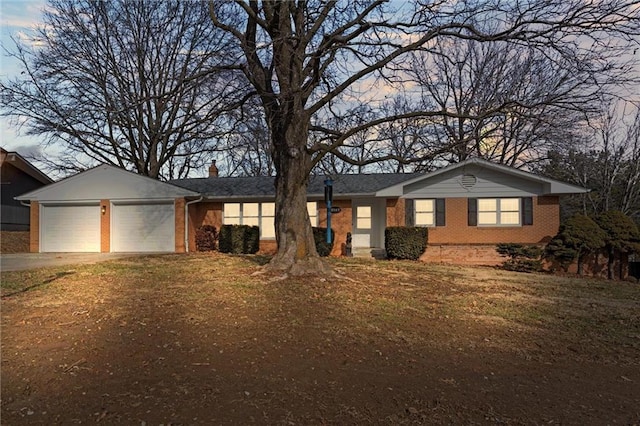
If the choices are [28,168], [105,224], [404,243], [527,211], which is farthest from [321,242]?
[28,168]

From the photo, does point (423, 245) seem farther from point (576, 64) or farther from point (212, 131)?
point (212, 131)

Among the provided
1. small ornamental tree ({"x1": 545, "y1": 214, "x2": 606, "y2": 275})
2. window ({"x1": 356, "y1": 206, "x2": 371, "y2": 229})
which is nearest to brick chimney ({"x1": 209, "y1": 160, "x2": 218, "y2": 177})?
window ({"x1": 356, "y1": 206, "x2": 371, "y2": 229})

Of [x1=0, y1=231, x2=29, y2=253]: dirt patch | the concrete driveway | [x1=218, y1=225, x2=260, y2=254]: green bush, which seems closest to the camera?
the concrete driveway

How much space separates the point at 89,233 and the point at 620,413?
19255 millimetres

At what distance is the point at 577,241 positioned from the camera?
14.3m

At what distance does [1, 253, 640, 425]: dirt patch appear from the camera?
358 cm

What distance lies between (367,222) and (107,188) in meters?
10.8

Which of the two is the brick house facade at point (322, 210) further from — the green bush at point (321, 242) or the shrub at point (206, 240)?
the green bush at point (321, 242)

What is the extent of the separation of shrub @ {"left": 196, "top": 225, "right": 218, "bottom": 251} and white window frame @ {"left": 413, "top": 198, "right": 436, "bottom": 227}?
820 centimetres

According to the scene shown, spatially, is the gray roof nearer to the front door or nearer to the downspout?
the downspout

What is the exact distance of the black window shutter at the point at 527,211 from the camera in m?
17.6

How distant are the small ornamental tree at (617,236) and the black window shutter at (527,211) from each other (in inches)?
110

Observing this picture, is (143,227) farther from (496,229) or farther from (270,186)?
(496,229)

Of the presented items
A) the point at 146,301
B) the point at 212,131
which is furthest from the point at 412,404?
the point at 212,131
